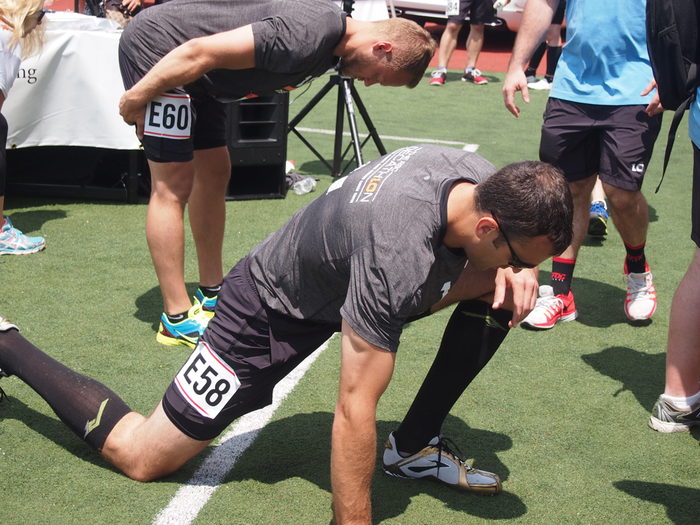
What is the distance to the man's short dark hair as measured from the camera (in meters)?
1.80

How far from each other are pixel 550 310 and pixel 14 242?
9.86ft

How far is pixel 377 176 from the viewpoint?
6.54 ft

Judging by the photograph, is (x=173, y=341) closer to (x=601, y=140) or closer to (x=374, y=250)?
(x=374, y=250)

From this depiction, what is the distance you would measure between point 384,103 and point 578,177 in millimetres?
5717

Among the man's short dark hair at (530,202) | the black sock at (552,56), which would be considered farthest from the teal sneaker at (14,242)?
the black sock at (552,56)

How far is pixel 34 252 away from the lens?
162 inches

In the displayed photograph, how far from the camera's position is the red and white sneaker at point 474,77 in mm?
10547

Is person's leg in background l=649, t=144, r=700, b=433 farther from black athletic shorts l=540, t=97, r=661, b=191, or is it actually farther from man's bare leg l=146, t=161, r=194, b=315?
man's bare leg l=146, t=161, r=194, b=315

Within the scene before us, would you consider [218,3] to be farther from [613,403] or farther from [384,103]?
[384,103]

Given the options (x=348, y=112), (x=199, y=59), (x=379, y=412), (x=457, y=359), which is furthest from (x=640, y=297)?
(x=348, y=112)

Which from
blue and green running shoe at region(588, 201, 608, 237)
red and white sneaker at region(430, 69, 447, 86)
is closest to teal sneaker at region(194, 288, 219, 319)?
blue and green running shoe at region(588, 201, 608, 237)

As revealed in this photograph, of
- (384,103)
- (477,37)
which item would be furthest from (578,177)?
(477,37)

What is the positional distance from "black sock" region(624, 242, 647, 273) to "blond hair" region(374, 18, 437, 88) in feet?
5.29

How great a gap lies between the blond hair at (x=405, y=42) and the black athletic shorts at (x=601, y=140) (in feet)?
3.19
